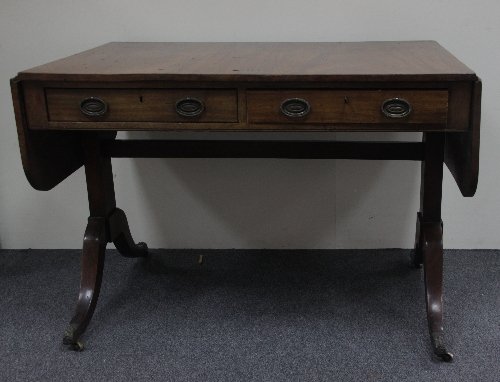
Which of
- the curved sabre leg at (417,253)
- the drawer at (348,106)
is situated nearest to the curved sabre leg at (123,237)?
the drawer at (348,106)

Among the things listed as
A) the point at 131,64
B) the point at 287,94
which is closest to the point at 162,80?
the point at 131,64

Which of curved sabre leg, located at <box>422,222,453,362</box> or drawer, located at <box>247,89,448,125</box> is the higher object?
drawer, located at <box>247,89,448,125</box>

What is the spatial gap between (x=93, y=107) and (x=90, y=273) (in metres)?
0.64

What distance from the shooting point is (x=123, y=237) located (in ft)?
8.02

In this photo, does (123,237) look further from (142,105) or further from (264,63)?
(264,63)

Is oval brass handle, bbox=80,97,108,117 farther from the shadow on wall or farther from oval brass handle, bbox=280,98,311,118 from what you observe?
the shadow on wall

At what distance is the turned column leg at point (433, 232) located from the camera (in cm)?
198

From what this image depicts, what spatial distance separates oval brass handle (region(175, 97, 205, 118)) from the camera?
1.74 metres

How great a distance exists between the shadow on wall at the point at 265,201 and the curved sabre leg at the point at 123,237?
0.46 ft

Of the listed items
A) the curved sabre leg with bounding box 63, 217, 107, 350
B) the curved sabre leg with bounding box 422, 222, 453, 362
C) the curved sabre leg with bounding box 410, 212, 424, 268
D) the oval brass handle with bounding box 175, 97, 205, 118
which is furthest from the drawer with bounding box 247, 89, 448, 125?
the curved sabre leg with bounding box 63, 217, 107, 350

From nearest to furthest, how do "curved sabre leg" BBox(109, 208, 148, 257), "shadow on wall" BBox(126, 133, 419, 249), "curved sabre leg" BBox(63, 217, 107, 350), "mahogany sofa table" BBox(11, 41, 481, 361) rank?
1. "mahogany sofa table" BBox(11, 41, 481, 361)
2. "curved sabre leg" BBox(63, 217, 107, 350)
3. "curved sabre leg" BBox(109, 208, 148, 257)
4. "shadow on wall" BBox(126, 133, 419, 249)

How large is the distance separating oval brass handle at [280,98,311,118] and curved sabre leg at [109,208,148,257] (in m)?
0.85

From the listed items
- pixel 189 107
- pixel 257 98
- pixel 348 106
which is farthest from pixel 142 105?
pixel 348 106

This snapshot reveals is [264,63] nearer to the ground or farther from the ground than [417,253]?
farther from the ground
